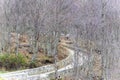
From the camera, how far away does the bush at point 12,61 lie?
35.0 m

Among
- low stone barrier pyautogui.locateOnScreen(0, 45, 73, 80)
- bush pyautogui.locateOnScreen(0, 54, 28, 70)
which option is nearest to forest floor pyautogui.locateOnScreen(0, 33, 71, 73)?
bush pyautogui.locateOnScreen(0, 54, 28, 70)

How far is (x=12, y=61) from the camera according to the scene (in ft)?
116

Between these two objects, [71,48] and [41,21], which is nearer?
[41,21]

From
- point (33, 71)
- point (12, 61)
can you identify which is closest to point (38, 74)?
point (33, 71)

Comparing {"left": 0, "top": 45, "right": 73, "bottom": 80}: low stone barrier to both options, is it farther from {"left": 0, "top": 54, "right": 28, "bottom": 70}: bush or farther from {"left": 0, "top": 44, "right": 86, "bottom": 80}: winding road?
{"left": 0, "top": 54, "right": 28, "bottom": 70}: bush

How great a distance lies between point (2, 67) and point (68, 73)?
778 centimetres

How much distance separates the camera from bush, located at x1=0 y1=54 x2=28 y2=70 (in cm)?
3500

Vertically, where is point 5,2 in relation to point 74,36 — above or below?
above

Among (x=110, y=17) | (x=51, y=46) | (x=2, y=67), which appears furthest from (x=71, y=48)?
(x=2, y=67)

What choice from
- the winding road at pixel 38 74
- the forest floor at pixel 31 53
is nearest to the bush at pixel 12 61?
the forest floor at pixel 31 53

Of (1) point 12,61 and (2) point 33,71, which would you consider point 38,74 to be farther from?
(1) point 12,61

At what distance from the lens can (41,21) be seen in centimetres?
3669

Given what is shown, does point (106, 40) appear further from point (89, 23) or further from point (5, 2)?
point (5, 2)

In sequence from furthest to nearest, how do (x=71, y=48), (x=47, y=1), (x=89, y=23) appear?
1. (x=71, y=48)
2. (x=47, y=1)
3. (x=89, y=23)
